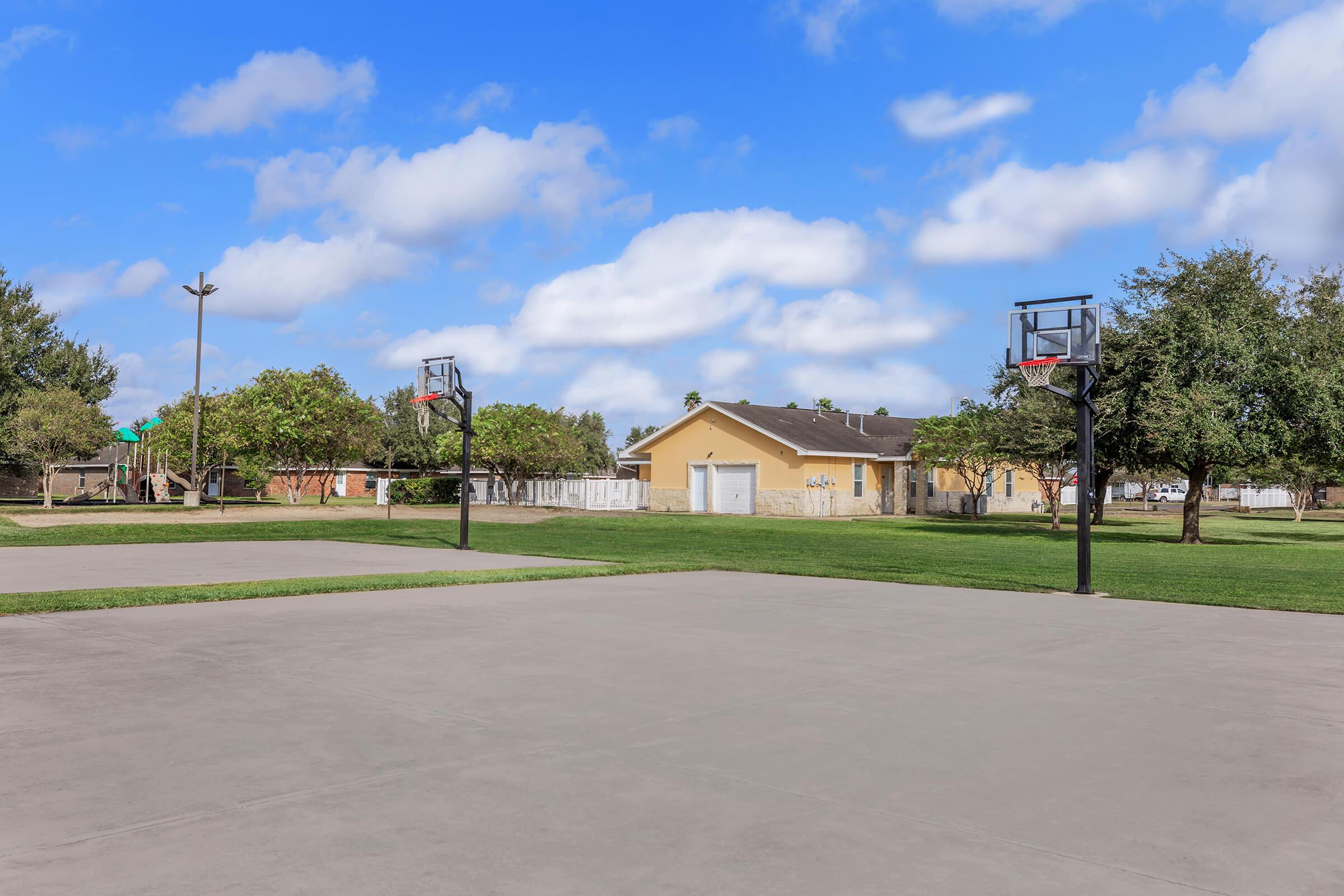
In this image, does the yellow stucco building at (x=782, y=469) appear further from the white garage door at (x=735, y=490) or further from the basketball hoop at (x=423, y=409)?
the basketball hoop at (x=423, y=409)

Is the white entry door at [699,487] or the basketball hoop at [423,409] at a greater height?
the basketball hoop at [423,409]

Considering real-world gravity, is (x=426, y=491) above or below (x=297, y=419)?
below

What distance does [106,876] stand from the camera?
161 inches

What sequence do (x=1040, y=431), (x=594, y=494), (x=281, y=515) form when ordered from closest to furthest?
(x=1040, y=431) → (x=281, y=515) → (x=594, y=494)

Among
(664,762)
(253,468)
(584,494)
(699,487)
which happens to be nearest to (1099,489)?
(699,487)

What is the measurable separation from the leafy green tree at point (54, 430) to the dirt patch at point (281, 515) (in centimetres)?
1471

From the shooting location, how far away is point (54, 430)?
51.3 metres

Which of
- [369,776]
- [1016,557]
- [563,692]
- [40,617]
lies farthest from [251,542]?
[369,776]

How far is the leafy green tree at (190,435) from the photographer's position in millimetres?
56875

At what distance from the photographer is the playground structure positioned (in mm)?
55031

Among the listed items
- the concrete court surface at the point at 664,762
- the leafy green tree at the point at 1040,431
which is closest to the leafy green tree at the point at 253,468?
the leafy green tree at the point at 1040,431

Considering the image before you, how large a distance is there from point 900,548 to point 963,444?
21.1 meters

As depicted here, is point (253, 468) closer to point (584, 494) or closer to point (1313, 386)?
point (584, 494)

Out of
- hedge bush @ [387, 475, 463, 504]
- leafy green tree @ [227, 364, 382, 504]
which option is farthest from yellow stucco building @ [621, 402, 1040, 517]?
leafy green tree @ [227, 364, 382, 504]
